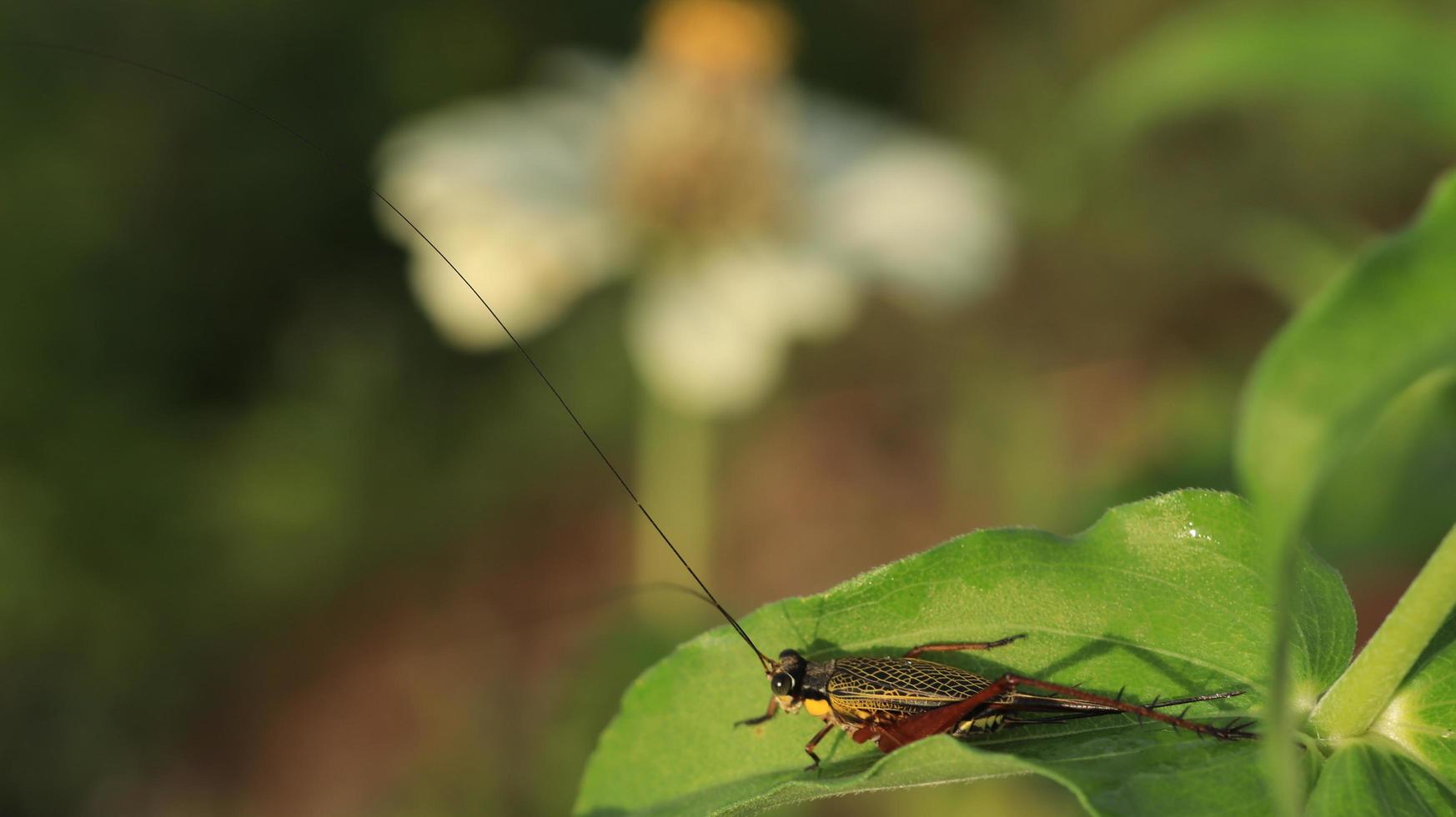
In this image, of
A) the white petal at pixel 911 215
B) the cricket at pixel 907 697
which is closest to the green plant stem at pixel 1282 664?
the cricket at pixel 907 697

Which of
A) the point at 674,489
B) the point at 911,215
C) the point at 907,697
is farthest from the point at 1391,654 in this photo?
the point at 911,215

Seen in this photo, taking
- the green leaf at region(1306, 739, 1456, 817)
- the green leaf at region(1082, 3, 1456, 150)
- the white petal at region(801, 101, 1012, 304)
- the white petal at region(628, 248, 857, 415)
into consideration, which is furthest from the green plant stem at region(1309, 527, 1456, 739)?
the white petal at region(801, 101, 1012, 304)

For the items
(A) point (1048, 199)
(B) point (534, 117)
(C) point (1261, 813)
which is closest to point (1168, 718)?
(C) point (1261, 813)

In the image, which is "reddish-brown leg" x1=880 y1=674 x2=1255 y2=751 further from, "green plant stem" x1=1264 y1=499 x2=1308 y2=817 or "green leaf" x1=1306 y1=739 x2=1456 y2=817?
"green plant stem" x1=1264 y1=499 x2=1308 y2=817

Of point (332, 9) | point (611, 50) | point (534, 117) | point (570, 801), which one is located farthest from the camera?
point (611, 50)

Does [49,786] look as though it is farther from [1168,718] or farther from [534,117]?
[1168,718]

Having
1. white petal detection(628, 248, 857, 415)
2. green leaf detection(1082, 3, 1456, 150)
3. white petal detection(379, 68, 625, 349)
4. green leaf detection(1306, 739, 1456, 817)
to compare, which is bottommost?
green leaf detection(1306, 739, 1456, 817)

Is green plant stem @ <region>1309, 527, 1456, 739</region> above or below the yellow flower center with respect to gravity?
below
